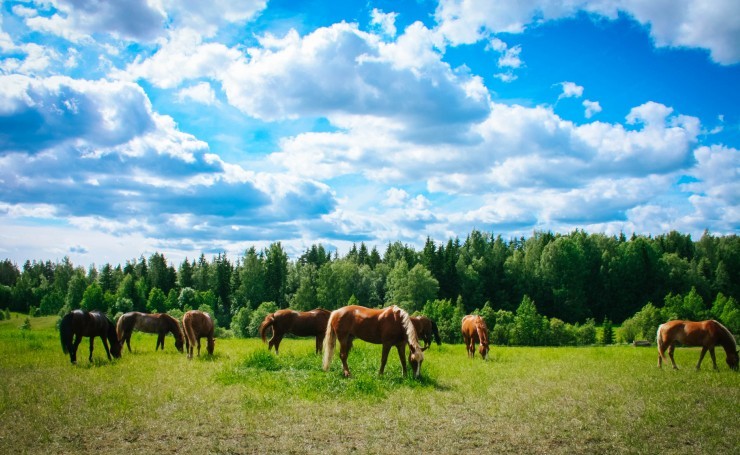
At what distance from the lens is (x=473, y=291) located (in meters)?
88.8

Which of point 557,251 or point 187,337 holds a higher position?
point 557,251

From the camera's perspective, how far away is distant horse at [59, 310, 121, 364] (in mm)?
17250

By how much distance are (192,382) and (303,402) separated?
13.9 feet

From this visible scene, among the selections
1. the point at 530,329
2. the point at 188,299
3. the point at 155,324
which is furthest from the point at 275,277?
the point at 155,324

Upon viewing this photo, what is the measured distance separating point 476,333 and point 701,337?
10.2 metres

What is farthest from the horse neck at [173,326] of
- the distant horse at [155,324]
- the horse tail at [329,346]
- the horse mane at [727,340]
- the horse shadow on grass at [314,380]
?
the horse mane at [727,340]

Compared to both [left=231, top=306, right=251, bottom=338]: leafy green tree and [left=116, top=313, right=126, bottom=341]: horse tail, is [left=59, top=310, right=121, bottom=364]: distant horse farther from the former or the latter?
[left=231, top=306, right=251, bottom=338]: leafy green tree

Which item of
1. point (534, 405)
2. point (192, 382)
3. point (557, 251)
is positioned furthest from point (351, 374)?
point (557, 251)

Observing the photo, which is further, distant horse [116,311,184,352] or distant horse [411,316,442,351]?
distant horse [411,316,442,351]

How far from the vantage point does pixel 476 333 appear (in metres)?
25.5

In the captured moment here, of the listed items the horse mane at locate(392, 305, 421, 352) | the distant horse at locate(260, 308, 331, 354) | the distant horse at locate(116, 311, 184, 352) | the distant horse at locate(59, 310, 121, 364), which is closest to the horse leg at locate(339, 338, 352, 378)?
the horse mane at locate(392, 305, 421, 352)

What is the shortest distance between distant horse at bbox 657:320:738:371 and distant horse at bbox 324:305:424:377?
41.3ft

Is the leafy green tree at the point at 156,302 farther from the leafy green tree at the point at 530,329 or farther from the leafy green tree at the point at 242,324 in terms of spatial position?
the leafy green tree at the point at 530,329

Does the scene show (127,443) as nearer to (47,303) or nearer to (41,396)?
(41,396)
